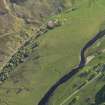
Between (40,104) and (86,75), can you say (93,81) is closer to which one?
(86,75)

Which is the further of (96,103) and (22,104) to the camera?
(22,104)

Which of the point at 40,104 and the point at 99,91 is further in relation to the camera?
the point at 40,104

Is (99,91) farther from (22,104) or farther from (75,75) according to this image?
(22,104)

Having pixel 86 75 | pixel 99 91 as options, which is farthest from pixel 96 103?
pixel 86 75

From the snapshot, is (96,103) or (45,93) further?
(45,93)

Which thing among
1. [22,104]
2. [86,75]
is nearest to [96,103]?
[86,75]

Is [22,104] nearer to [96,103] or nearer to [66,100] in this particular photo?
[66,100]

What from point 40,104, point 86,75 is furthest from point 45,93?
point 86,75
